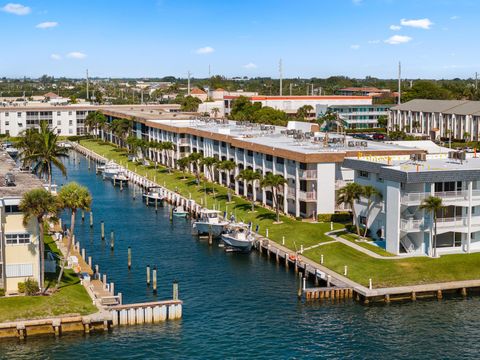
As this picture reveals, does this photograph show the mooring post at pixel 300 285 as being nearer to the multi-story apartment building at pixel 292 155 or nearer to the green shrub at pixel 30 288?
the multi-story apartment building at pixel 292 155

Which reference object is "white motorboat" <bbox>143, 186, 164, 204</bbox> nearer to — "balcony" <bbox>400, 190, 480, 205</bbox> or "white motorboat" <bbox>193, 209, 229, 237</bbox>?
"white motorboat" <bbox>193, 209, 229, 237</bbox>

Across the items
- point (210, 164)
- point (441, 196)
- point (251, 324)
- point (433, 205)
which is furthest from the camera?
point (210, 164)

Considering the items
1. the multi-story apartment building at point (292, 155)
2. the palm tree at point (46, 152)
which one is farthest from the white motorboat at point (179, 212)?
the palm tree at point (46, 152)

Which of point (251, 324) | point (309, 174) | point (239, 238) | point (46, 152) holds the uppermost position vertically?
point (46, 152)

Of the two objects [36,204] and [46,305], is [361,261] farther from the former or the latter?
[36,204]

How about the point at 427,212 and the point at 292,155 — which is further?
the point at 292,155

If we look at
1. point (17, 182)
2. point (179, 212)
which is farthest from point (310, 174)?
point (17, 182)

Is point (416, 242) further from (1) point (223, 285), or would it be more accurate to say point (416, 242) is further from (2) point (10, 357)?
(2) point (10, 357)

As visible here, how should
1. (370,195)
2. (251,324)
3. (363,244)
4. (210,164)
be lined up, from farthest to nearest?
(210,164) → (370,195) → (363,244) → (251,324)
